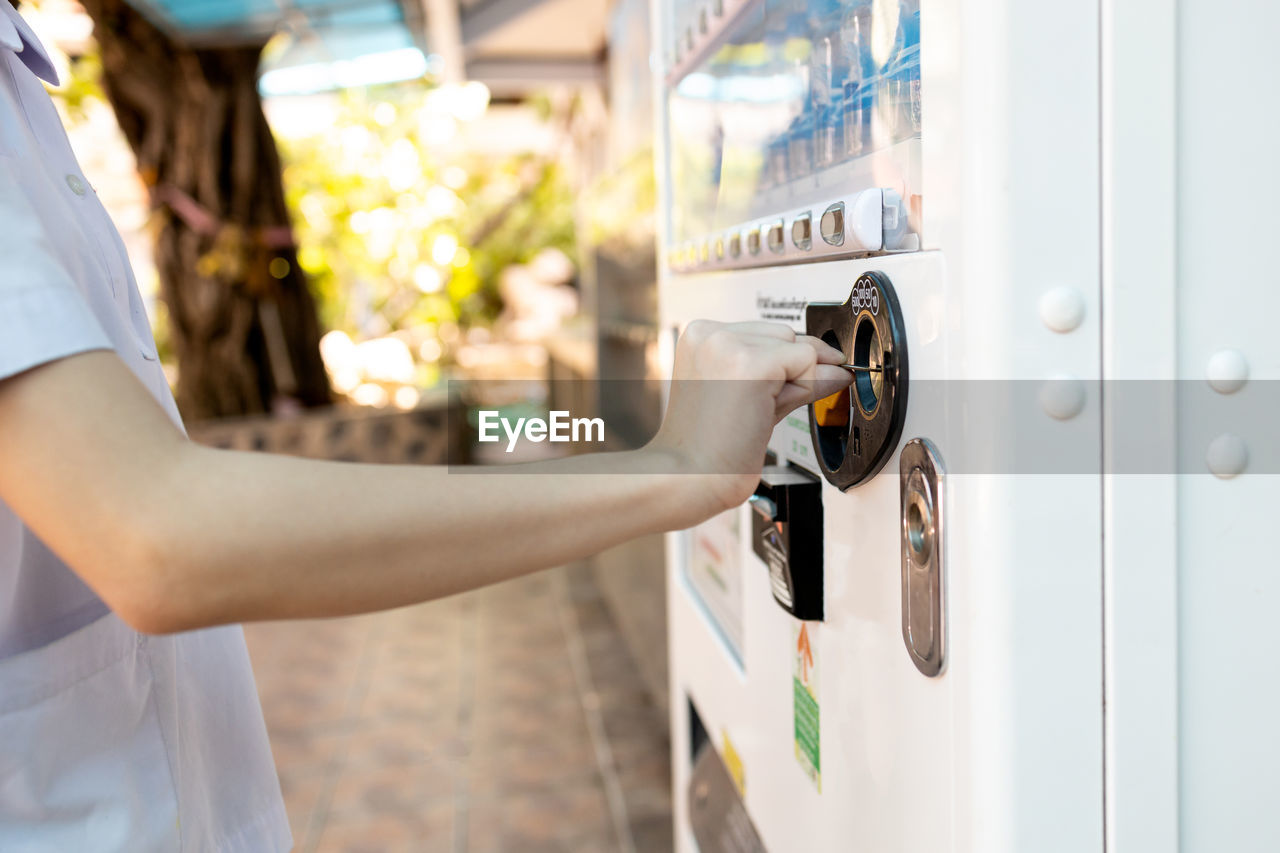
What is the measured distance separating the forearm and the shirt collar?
0.38m

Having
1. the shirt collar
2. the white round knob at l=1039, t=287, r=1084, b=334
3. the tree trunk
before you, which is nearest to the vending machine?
the white round knob at l=1039, t=287, r=1084, b=334

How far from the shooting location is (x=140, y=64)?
4.74 m

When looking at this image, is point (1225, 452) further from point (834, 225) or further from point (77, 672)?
point (77, 672)

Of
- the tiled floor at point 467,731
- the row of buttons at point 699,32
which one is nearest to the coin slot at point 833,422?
the row of buttons at point 699,32

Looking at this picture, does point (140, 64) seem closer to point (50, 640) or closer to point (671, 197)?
point (671, 197)

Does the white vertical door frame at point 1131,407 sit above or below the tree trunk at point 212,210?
below

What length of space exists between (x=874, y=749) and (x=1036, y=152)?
411mm

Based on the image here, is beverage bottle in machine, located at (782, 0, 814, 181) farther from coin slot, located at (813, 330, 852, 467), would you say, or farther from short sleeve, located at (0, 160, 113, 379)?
short sleeve, located at (0, 160, 113, 379)

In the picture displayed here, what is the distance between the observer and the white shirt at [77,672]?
2.08 ft

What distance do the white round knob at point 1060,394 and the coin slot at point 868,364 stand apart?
0.13 meters

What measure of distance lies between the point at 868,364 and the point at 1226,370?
0.21m

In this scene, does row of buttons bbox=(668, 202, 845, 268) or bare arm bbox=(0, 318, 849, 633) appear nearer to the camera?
bare arm bbox=(0, 318, 849, 633)

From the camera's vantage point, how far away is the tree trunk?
482 centimetres

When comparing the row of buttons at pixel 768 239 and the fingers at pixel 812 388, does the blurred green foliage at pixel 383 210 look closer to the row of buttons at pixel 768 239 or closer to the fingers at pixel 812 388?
the row of buttons at pixel 768 239
